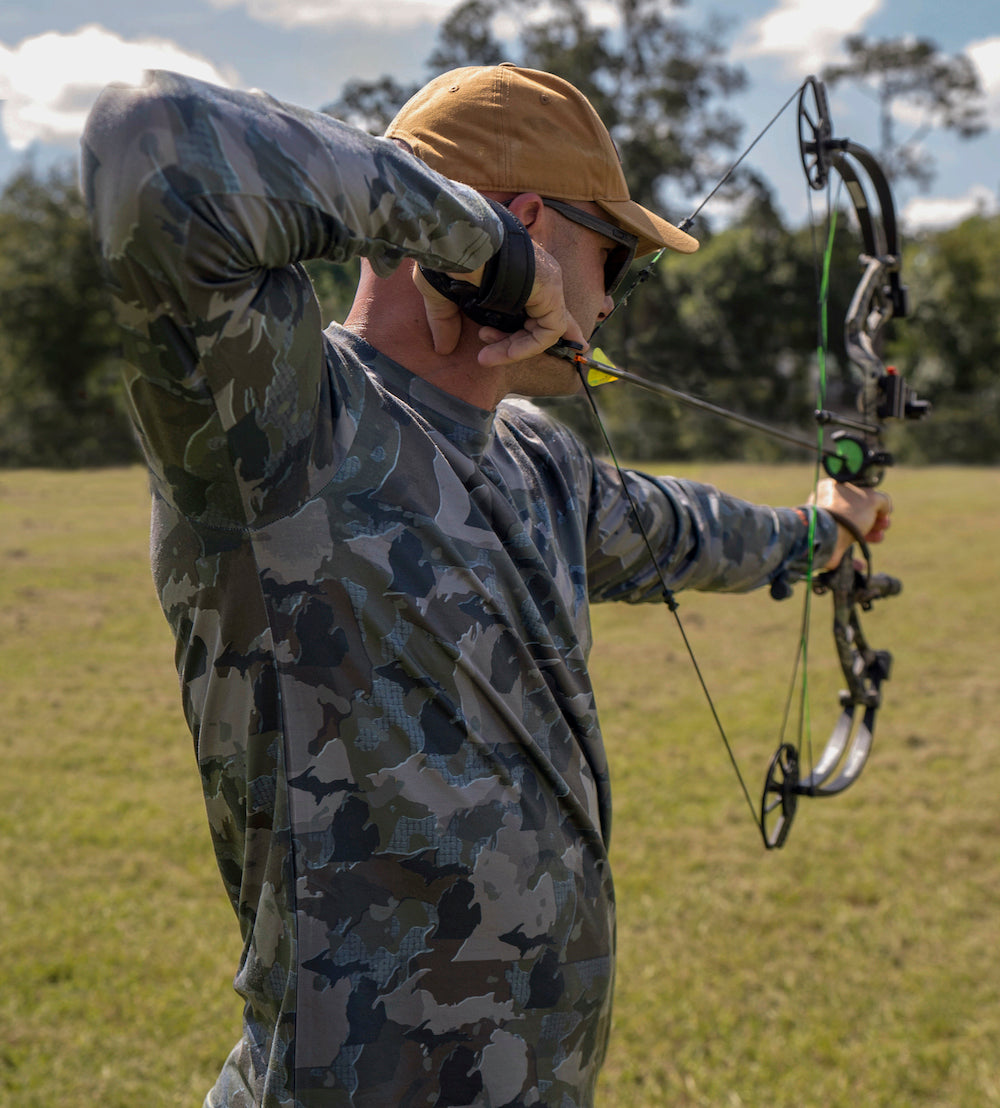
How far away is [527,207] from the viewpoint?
136 centimetres

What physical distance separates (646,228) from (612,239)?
5 cm

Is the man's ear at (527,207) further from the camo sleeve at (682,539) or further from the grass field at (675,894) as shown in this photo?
the grass field at (675,894)

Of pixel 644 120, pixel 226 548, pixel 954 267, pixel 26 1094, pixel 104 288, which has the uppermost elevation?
pixel 954 267

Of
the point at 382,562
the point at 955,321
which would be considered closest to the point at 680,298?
the point at 382,562

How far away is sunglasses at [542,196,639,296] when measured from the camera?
1381mm

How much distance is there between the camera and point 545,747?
4.42 feet

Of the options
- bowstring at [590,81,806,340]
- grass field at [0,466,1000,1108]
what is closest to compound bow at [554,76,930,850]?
bowstring at [590,81,806,340]

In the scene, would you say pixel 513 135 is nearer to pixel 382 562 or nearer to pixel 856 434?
pixel 382 562

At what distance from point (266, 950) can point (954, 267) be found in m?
32.4

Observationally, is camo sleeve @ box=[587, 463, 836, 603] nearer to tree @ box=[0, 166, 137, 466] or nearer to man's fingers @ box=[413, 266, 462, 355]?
man's fingers @ box=[413, 266, 462, 355]

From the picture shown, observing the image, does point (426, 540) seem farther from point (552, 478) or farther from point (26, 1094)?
point (26, 1094)

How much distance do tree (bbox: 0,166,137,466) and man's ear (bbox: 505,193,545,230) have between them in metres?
0.83

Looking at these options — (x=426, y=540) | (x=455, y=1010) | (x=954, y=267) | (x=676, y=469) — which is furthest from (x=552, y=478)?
(x=954, y=267)

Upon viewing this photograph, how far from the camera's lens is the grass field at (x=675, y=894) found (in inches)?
116
